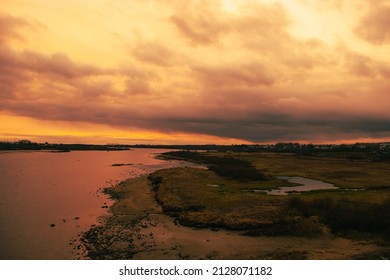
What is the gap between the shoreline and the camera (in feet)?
89.4

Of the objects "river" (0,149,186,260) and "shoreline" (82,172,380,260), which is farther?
"river" (0,149,186,260)

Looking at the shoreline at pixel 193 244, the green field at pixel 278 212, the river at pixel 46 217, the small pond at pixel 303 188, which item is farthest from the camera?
the small pond at pixel 303 188

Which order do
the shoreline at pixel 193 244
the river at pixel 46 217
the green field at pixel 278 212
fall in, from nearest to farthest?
1. the shoreline at pixel 193 244
2. the river at pixel 46 217
3. the green field at pixel 278 212

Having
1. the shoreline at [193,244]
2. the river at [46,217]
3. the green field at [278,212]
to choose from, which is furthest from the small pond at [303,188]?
the river at [46,217]

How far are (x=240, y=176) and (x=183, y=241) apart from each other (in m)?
48.1

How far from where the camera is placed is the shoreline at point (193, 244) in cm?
2725

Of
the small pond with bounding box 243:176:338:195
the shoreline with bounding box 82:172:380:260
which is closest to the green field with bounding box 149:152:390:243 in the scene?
the shoreline with bounding box 82:172:380:260

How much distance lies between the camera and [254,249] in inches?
1136

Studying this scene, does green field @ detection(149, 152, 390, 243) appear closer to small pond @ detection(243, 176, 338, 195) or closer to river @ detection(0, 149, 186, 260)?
small pond @ detection(243, 176, 338, 195)

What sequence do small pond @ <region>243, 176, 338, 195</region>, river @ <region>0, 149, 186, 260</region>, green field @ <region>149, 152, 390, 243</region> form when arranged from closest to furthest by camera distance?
1. river @ <region>0, 149, 186, 260</region>
2. green field @ <region>149, 152, 390, 243</region>
3. small pond @ <region>243, 176, 338, 195</region>

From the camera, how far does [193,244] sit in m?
30.2

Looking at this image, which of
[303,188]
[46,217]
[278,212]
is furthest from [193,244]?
[303,188]

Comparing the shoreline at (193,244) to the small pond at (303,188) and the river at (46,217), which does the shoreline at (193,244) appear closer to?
the river at (46,217)

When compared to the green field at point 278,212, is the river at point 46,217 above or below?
below
